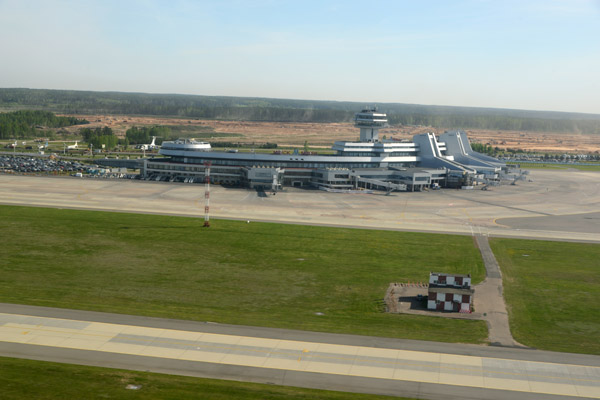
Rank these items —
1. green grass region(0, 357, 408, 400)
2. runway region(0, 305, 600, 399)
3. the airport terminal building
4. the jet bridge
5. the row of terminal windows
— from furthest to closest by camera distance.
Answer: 1. the row of terminal windows
2. the airport terminal building
3. the jet bridge
4. runway region(0, 305, 600, 399)
5. green grass region(0, 357, 408, 400)

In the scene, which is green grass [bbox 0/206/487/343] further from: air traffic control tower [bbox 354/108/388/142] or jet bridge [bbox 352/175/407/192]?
air traffic control tower [bbox 354/108/388/142]

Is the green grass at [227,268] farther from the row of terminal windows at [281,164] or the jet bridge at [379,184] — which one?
the row of terminal windows at [281,164]

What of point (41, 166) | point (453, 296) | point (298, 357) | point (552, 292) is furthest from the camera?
point (41, 166)

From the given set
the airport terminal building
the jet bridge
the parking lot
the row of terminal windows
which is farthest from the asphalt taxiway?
the parking lot

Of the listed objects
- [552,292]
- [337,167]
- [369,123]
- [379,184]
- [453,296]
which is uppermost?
[369,123]

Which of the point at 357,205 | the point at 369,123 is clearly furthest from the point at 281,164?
the point at 357,205

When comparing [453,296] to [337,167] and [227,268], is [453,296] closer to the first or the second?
[227,268]

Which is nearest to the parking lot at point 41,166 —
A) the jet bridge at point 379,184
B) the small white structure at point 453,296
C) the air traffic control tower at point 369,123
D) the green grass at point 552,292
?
the jet bridge at point 379,184

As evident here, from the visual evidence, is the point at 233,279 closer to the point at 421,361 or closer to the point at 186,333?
the point at 186,333
